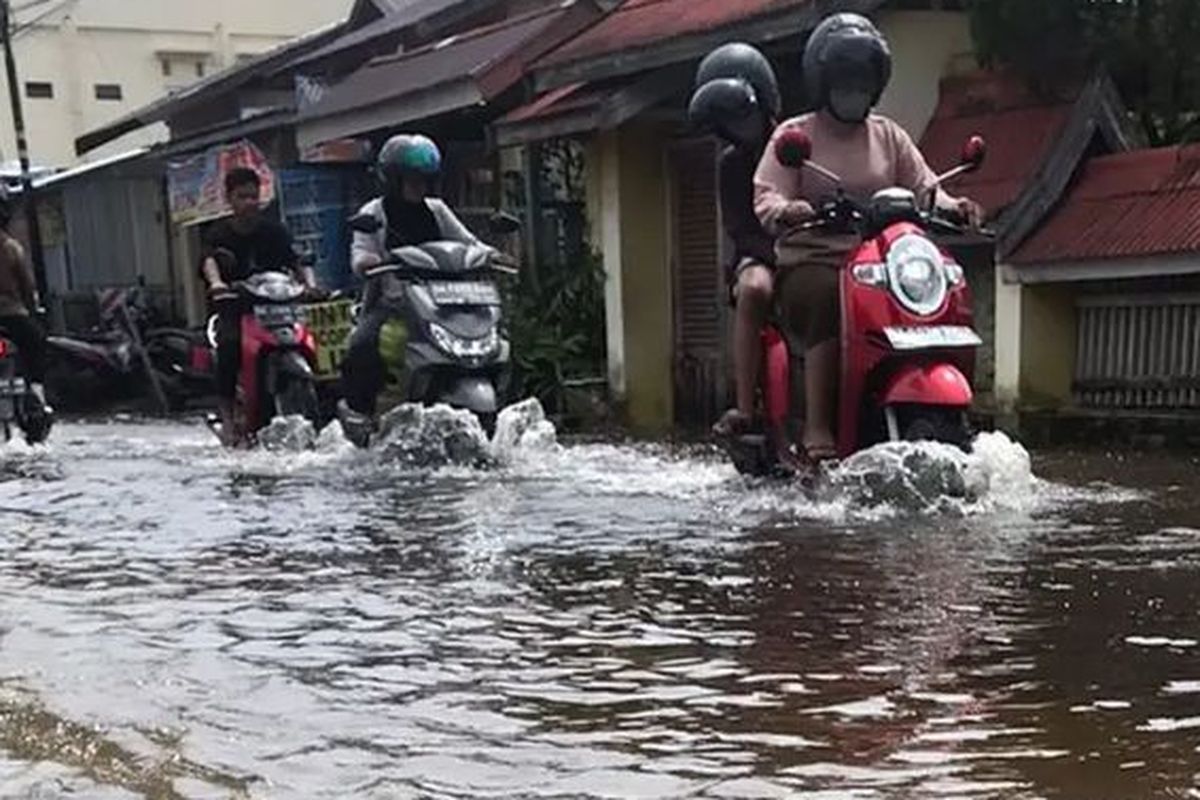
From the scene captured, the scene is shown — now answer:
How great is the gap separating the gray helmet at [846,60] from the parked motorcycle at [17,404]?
617 centimetres

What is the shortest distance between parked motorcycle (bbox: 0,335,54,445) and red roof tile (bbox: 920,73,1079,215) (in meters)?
5.88

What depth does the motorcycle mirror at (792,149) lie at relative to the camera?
5.52 metres

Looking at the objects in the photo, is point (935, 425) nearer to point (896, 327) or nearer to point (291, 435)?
point (896, 327)

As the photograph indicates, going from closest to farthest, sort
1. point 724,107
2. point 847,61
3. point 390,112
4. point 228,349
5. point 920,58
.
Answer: point 847,61
point 724,107
point 228,349
point 920,58
point 390,112

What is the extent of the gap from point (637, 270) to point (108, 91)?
22117mm

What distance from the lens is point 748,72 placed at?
6875 millimetres

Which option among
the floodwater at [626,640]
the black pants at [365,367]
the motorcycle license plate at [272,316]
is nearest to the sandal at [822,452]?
the floodwater at [626,640]

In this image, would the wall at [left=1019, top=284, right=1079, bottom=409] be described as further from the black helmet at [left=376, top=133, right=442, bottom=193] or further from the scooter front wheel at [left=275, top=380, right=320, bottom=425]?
the scooter front wheel at [left=275, top=380, right=320, bottom=425]

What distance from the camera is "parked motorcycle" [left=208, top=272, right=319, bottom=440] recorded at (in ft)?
→ 29.2

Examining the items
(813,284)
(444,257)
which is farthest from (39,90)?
(813,284)

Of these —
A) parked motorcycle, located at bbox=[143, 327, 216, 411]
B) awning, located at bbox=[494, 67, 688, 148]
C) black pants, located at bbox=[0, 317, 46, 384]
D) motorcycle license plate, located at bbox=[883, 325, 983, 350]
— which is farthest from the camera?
parked motorcycle, located at bbox=[143, 327, 216, 411]

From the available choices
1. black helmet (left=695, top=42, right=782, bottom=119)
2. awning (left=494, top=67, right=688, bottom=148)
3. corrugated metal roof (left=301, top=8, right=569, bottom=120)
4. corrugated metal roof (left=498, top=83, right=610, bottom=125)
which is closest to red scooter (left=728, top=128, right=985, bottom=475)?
black helmet (left=695, top=42, right=782, bottom=119)

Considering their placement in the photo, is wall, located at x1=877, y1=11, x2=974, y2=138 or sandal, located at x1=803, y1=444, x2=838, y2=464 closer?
sandal, located at x1=803, y1=444, x2=838, y2=464

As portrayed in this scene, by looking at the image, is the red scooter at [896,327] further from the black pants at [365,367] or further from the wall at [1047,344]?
the black pants at [365,367]
